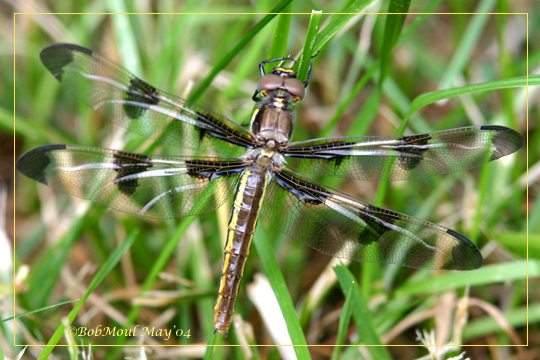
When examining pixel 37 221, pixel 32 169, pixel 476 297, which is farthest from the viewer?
pixel 37 221

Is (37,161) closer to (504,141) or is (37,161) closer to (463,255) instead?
(463,255)

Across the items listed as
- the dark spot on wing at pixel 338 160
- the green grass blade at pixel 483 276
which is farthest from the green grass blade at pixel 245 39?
the green grass blade at pixel 483 276

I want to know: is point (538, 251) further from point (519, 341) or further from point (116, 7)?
point (116, 7)

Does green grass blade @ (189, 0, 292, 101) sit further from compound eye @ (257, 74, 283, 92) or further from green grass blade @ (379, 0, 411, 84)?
green grass blade @ (379, 0, 411, 84)

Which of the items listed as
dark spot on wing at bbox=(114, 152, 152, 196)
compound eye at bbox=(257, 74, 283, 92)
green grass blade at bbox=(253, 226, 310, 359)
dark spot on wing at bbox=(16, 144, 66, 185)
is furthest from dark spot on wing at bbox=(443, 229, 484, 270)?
dark spot on wing at bbox=(16, 144, 66, 185)

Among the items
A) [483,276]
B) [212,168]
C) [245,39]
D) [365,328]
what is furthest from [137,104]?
[483,276]

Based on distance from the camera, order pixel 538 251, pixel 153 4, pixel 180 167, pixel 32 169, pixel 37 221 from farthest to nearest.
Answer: pixel 153 4 < pixel 37 221 < pixel 538 251 < pixel 180 167 < pixel 32 169

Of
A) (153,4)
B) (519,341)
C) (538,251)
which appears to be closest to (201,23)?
(153,4)
